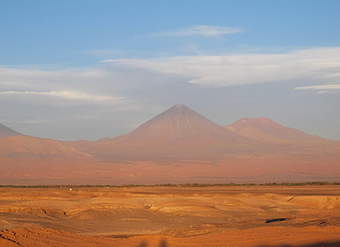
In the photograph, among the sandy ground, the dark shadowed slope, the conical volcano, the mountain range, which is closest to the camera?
the sandy ground

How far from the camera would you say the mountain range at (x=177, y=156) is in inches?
3686

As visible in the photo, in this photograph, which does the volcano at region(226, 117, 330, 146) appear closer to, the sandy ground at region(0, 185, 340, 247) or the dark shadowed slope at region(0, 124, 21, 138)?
the dark shadowed slope at region(0, 124, 21, 138)

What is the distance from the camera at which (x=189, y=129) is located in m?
167

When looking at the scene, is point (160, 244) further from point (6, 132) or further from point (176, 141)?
point (6, 132)

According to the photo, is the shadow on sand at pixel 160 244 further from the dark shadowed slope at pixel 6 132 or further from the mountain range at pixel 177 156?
the dark shadowed slope at pixel 6 132

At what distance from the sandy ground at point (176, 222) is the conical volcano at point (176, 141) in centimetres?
9590

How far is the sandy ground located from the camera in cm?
1523

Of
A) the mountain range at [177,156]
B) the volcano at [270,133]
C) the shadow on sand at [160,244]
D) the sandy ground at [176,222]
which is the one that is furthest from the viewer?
the volcano at [270,133]

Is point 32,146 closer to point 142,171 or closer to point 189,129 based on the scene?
point 142,171

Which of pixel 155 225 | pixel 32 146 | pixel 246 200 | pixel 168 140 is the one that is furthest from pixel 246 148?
pixel 155 225

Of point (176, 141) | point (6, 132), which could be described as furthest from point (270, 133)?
point (6, 132)

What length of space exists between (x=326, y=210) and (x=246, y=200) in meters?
4.35

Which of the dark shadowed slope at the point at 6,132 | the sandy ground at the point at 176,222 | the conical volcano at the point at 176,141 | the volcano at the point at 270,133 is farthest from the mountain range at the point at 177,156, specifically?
the sandy ground at the point at 176,222

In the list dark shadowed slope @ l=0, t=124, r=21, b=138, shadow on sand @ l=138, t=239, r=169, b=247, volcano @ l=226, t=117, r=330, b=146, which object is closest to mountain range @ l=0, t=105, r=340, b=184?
volcano @ l=226, t=117, r=330, b=146
